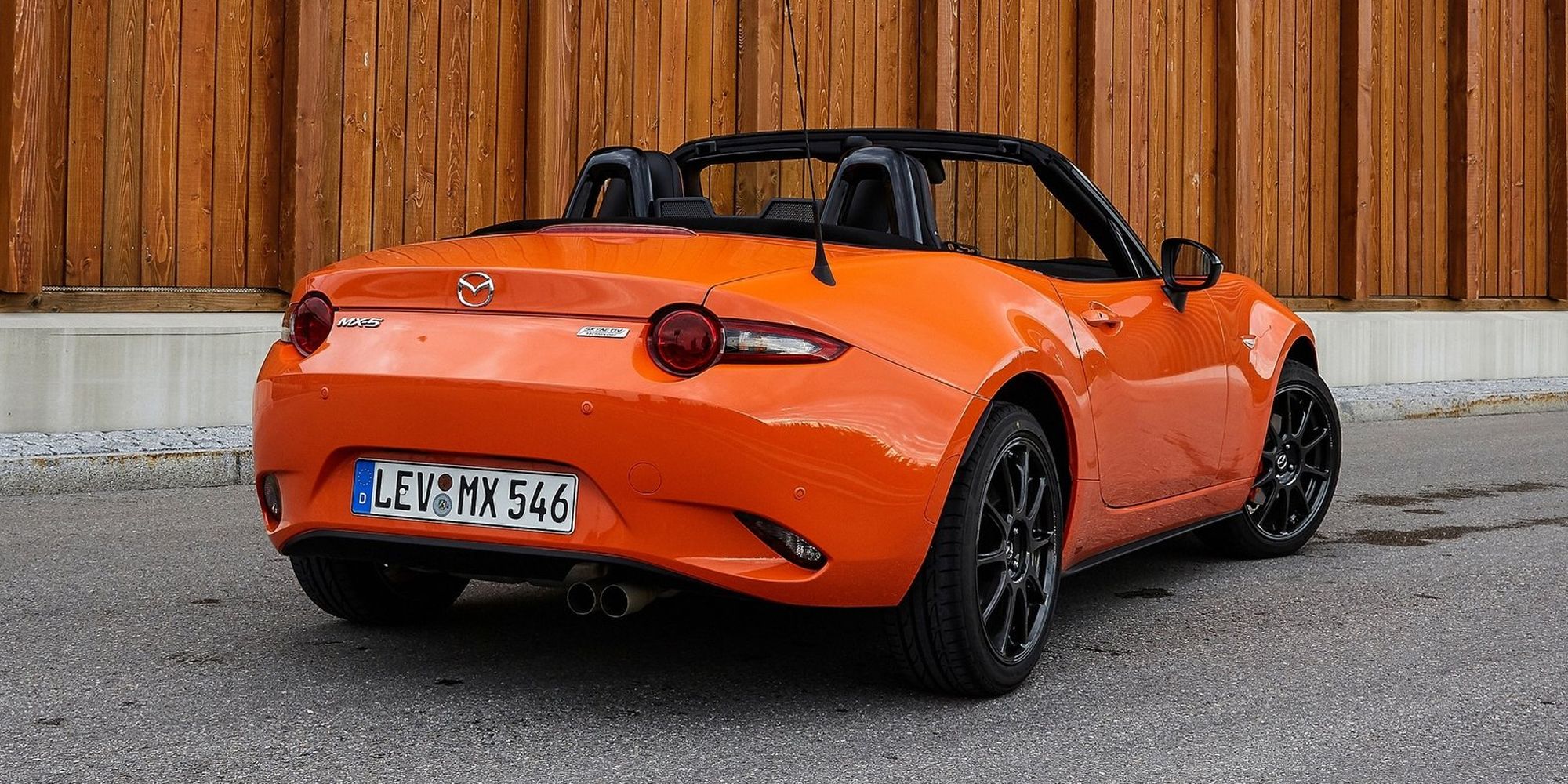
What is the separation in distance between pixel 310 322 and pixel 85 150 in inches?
227

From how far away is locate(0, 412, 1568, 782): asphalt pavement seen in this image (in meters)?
3.11

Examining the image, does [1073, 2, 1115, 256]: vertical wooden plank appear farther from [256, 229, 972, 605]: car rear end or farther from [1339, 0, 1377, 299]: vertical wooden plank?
[256, 229, 972, 605]: car rear end

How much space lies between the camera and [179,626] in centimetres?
430

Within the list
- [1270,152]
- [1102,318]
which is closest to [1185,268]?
[1102,318]

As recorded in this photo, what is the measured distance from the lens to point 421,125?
10.0m

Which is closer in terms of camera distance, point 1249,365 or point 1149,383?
point 1149,383

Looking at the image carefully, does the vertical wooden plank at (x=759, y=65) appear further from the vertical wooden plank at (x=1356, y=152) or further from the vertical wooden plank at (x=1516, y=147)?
the vertical wooden plank at (x=1516, y=147)

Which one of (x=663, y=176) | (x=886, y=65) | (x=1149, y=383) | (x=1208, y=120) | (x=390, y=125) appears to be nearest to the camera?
(x=1149, y=383)

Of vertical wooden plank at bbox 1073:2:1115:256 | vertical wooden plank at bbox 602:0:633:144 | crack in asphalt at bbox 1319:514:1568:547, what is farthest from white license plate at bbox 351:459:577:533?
vertical wooden plank at bbox 1073:2:1115:256

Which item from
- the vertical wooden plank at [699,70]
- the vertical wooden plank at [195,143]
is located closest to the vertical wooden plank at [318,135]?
the vertical wooden plank at [195,143]

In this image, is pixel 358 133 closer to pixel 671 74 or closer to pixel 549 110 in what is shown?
pixel 549 110

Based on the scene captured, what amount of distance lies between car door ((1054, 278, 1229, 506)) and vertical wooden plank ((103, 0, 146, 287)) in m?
6.13

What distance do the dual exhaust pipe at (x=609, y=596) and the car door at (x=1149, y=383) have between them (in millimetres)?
1338

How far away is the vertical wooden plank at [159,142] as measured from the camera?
883 cm
